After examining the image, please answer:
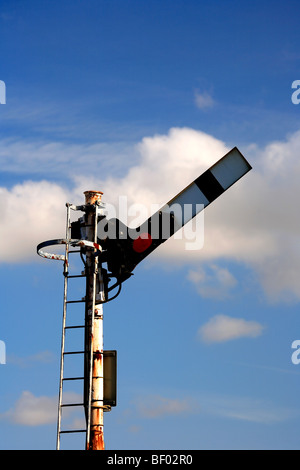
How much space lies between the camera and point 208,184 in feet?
42.3

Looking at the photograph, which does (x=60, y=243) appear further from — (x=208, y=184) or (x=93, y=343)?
(x=208, y=184)

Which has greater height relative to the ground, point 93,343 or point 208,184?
point 208,184

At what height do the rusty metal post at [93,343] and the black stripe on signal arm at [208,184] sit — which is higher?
the black stripe on signal arm at [208,184]

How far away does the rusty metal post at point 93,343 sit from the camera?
11.6 m

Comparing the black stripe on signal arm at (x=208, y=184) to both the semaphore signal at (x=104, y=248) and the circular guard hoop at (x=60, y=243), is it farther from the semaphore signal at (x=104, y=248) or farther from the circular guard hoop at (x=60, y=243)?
the circular guard hoop at (x=60, y=243)

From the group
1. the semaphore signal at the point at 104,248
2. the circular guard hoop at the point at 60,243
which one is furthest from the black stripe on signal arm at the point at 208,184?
the circular guard hoop at the point at 60,243

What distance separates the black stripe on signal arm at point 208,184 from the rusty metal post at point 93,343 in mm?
1710

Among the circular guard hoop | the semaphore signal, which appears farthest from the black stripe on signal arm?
the circular guard hoop

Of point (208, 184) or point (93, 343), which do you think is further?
point (208, 184)

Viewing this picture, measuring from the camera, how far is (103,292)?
12508 mm

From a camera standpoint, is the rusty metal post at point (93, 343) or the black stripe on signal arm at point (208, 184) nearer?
the rusty metal post at point (93, 343)

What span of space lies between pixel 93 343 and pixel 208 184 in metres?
3.27

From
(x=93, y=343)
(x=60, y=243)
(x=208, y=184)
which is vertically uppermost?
(x=208, y=184)

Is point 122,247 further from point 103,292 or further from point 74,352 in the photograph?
point 74,352
